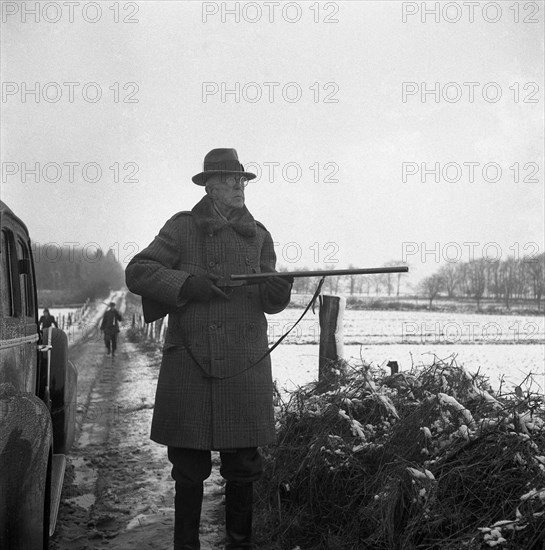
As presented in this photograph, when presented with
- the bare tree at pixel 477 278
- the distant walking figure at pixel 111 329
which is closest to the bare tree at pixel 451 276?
the bare tree at pixel 477 278

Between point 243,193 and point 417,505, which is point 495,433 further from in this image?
point 243,193

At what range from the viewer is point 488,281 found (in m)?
43.7

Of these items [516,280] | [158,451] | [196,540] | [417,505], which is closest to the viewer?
[417,505]

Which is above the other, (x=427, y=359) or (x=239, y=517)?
(x=239, y=517)

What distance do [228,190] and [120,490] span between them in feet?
8.10

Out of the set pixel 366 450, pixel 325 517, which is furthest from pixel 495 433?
pixel 325 517

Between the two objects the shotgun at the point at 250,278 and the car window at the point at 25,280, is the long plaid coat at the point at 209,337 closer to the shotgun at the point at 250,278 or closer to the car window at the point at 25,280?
the shotgun at the point at 250,278

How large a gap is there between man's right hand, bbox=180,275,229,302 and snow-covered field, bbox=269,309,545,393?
334 centimetres

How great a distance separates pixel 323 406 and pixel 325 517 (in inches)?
35.2

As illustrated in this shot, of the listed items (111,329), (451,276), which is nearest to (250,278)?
(111,329)

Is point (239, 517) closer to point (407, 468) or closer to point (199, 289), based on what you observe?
point (407, 468)

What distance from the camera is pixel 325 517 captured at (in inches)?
125

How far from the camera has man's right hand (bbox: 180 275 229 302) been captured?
2.87m

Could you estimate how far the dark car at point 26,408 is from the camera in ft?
7.13
